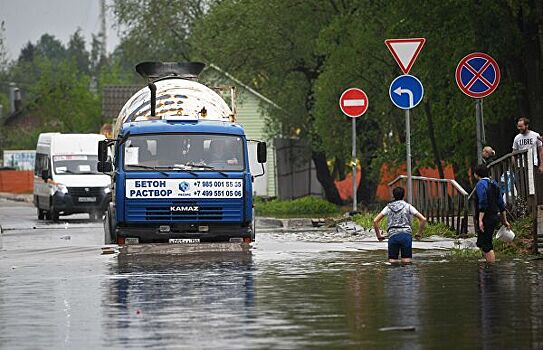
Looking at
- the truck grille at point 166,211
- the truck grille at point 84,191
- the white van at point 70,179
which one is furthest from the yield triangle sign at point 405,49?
the truck grille at point 84,191

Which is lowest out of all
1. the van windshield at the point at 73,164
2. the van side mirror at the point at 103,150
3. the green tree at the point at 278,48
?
the van side mirror at the point at 103,150

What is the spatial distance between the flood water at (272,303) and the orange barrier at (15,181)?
223ft

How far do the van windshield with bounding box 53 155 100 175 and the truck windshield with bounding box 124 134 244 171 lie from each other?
20295mm

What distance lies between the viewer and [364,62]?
132 feet

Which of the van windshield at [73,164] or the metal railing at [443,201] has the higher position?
the van windshield at [73,164]

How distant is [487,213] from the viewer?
1894 centimetres

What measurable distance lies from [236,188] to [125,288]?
23.2 ft

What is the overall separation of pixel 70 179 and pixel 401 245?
24974mm

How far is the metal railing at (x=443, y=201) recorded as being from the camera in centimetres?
2472

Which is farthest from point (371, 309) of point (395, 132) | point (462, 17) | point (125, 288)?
point (395, 132)

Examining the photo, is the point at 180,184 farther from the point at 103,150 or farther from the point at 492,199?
the point at 492,199

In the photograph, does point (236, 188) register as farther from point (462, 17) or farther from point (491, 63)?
point (462, 17)

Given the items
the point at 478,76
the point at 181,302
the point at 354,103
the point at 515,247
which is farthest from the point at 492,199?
the point at 354,103

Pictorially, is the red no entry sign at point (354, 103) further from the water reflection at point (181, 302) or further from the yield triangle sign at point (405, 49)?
the water reflection at point (181, 302)
